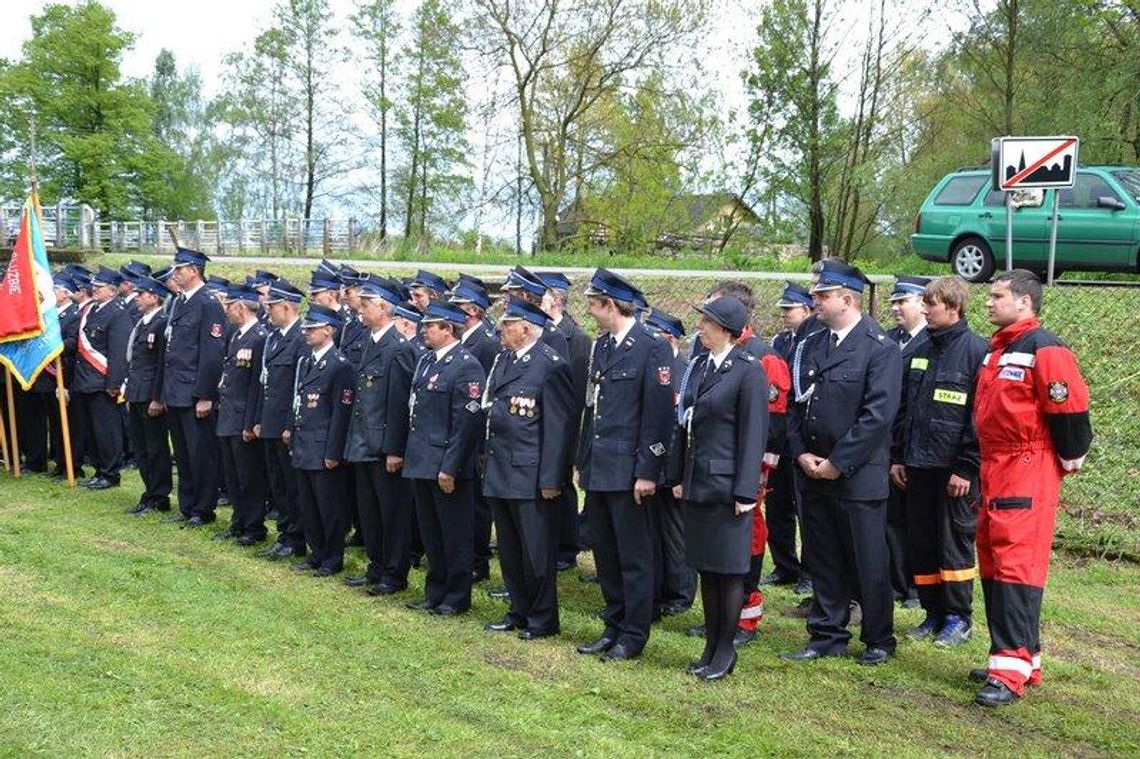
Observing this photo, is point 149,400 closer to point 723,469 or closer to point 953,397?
point 723,469

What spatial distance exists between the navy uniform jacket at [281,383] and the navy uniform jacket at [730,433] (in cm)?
370

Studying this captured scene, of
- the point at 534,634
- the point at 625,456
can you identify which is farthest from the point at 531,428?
the point at 534,634

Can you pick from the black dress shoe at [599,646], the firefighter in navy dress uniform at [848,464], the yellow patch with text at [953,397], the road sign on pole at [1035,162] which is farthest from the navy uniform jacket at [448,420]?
the road sign on pole at [1035,162]

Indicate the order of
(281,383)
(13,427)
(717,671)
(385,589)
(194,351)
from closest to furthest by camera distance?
(717,671)
(385,589)
(281,383)
(194,351)
(13,427)

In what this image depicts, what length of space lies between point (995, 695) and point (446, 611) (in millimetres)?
3237

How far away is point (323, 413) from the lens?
25.7 ft

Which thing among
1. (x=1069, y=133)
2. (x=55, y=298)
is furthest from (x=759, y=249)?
(x=55, y=298)

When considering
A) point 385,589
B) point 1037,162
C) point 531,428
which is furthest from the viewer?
point 1037,162

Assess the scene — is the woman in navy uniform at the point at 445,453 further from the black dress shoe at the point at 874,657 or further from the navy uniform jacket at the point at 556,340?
the black dress shoe at the point at 874,657

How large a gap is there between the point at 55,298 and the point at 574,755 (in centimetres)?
879

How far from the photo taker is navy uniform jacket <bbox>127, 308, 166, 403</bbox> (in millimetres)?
9805

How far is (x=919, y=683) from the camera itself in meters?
5.75

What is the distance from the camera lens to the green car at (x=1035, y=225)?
13.4 meters

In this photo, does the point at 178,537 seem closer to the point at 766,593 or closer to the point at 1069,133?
the point at 766,593
